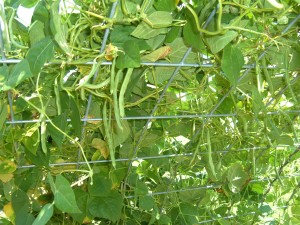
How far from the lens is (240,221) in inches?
43.6

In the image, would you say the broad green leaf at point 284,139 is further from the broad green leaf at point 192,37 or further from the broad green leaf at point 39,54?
the broad green leaf at point 39,54

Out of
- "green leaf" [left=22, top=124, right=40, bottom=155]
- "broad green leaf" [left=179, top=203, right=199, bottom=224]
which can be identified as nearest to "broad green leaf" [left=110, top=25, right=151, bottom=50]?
"green leaf" [left=22, top=124, right=40, bottom=155]

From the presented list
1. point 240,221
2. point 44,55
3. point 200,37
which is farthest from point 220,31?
point 240,221

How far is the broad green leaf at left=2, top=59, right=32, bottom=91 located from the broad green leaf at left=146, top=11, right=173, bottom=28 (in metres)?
0.15

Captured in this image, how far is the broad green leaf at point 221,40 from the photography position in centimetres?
53

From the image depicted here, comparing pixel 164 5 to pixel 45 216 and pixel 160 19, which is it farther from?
pixel 45 216

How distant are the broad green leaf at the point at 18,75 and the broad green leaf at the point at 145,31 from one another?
130 millimetres

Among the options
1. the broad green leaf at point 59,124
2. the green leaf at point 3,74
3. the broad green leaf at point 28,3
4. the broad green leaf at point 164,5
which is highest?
the broad green leaf at point 28,3

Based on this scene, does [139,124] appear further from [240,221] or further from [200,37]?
[240,221]

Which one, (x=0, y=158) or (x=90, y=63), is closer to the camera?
(x=90, y=63)

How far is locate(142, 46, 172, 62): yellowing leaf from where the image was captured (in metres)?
0.59

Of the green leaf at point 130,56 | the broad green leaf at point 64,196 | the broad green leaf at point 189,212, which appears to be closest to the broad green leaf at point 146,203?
the broad green leaf at point 189,212

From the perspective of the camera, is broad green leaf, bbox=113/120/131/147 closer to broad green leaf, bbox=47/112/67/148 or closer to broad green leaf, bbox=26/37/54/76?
broad green leaf, bbox=47/112/67/148

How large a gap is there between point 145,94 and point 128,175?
21 cm
